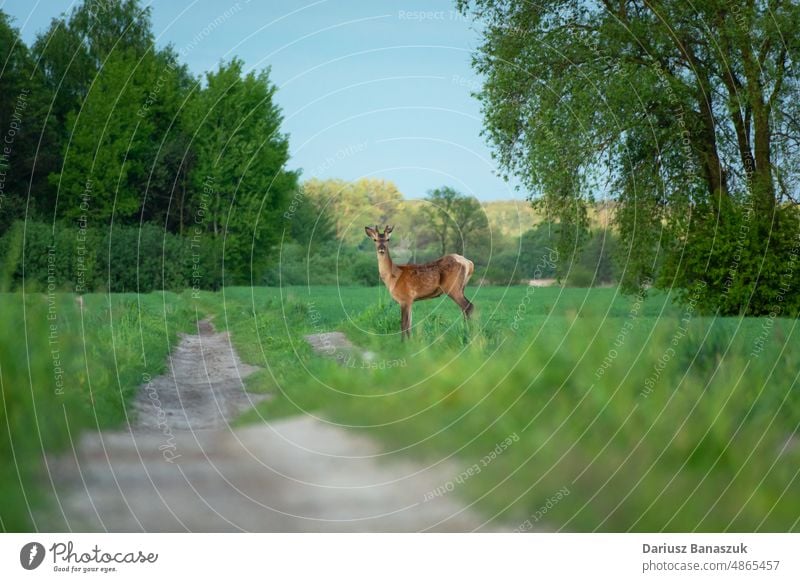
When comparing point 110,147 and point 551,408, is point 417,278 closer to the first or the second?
point 551,408

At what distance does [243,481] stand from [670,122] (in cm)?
602

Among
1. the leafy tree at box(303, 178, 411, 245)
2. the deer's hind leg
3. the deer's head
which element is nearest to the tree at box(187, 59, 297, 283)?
the leafy tree at box(303, 178, 411, 245)

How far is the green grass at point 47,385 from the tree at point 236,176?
186 centimetres

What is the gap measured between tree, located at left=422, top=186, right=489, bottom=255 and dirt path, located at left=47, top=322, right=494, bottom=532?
2.31 m

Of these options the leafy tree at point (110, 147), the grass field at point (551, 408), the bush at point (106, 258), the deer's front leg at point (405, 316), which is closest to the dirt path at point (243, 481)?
the grass field at point (551, 408)

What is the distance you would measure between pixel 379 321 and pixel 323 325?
0.49 metres

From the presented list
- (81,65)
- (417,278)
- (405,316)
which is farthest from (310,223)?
(81,65)

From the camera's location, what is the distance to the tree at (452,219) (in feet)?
29.3

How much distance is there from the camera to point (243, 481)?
7332 mm

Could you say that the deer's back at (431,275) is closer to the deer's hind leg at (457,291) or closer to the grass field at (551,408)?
the deer's hind leg at (457,291)

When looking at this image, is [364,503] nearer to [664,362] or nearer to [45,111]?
[664,362]

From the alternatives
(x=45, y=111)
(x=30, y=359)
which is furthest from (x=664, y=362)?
(x=45, y=111)

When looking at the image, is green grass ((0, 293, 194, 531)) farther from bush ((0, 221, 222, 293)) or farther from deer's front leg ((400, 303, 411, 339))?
deer's front leg ((400, 303, 411, 339))
